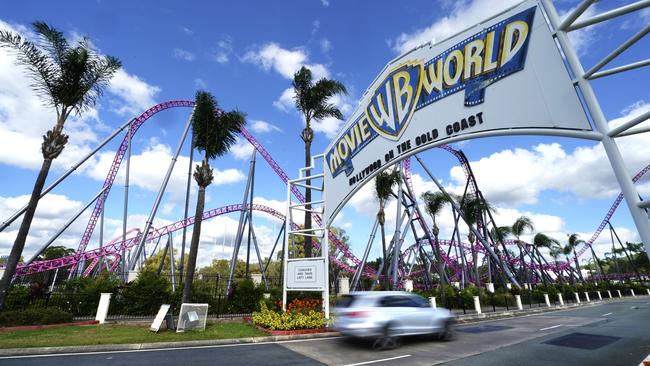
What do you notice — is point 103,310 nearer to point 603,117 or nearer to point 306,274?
point 306,274

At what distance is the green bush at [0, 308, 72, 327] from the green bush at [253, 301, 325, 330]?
7743mm

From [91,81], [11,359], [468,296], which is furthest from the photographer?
A: [468,296]

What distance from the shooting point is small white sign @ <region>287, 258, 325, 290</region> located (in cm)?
1290

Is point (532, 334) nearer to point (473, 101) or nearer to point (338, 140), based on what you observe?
point (473, 101)

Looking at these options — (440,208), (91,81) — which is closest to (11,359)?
(91,81)

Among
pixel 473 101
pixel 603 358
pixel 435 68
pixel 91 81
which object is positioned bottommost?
pixel 603 358

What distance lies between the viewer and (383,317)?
29.0ft

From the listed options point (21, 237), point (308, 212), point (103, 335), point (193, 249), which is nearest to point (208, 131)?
point (193, 249)

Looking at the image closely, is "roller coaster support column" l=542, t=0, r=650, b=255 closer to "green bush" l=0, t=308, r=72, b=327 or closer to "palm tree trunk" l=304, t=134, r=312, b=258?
"palm tree trunk" l=304, t=134, r=312, b=258

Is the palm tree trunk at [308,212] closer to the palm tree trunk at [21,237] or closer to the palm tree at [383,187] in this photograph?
the palm tree at [383,187]

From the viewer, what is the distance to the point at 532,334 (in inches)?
456

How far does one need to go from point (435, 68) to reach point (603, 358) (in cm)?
831

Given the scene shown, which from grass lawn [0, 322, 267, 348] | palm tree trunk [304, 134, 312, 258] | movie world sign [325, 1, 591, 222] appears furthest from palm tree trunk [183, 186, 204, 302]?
movie world sign [325, 1, 591, 222]

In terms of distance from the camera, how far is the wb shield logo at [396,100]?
10.2m
